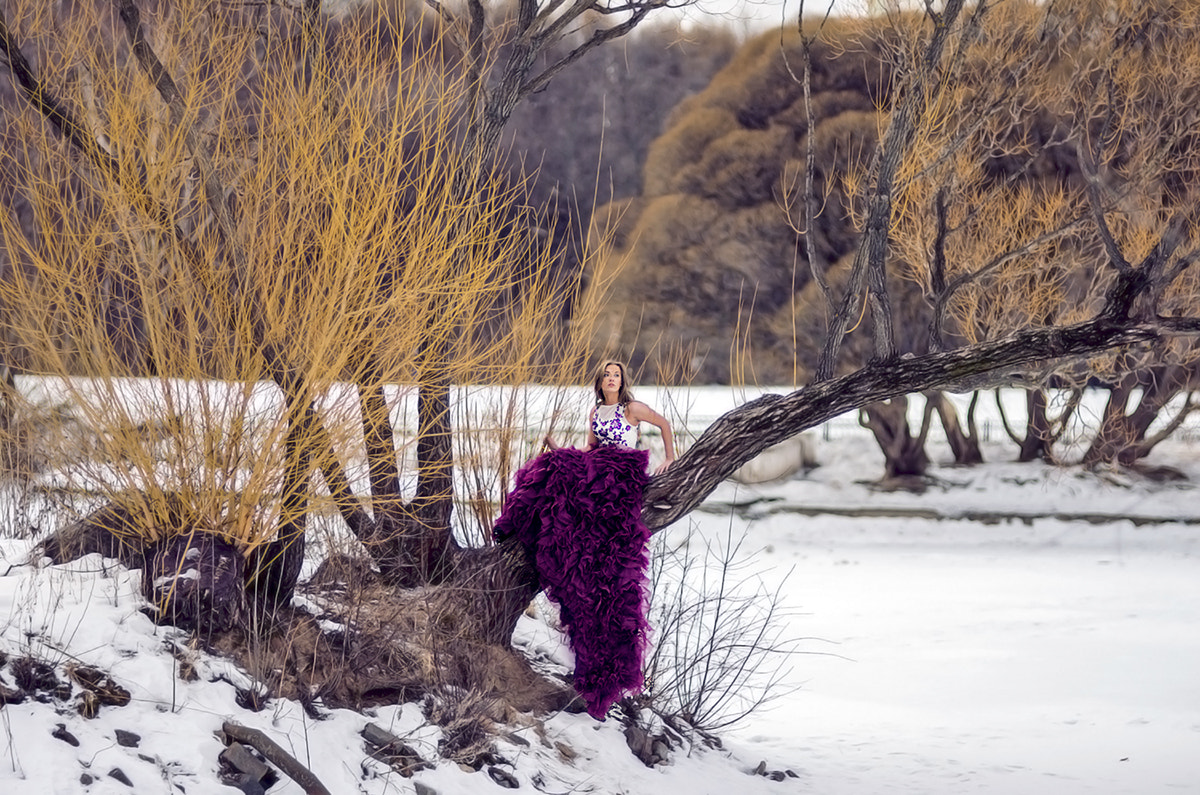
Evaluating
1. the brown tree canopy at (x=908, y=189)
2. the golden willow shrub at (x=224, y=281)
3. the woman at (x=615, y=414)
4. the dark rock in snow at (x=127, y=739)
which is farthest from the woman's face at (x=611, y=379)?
the brown tree canopy at (x=908, y=189)

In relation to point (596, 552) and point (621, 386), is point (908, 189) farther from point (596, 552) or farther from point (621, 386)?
point (596, 552)

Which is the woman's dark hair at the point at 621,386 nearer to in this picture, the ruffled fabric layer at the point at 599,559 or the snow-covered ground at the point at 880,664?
the ruffled fabric layer at the point at 599,559

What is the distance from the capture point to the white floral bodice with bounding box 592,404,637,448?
507 cm

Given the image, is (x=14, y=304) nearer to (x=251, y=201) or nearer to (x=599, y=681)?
(x=251, y=201)

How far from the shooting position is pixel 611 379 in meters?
5.05

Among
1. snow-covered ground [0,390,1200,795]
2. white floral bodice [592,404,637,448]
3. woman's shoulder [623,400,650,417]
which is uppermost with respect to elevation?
woman's shoulder [623,400,650,417]

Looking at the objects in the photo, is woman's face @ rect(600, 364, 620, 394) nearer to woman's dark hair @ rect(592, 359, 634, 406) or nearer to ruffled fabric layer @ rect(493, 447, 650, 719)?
woman's dark hair @ rect(592, 359, 634, 406)

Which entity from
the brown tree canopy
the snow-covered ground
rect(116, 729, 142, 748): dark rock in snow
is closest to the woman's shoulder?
the snow-covered ground

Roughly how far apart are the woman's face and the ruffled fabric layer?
11.8 inches

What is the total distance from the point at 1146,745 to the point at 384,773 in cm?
403

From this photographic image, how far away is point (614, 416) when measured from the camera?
16.6 feet

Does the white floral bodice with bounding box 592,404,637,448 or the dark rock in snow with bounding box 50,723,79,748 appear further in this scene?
the white floral bodice with bounding box 592,404,637,448

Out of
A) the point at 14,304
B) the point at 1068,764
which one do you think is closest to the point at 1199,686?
the point at 1068,764

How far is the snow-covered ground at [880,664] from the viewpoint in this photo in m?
3.74
